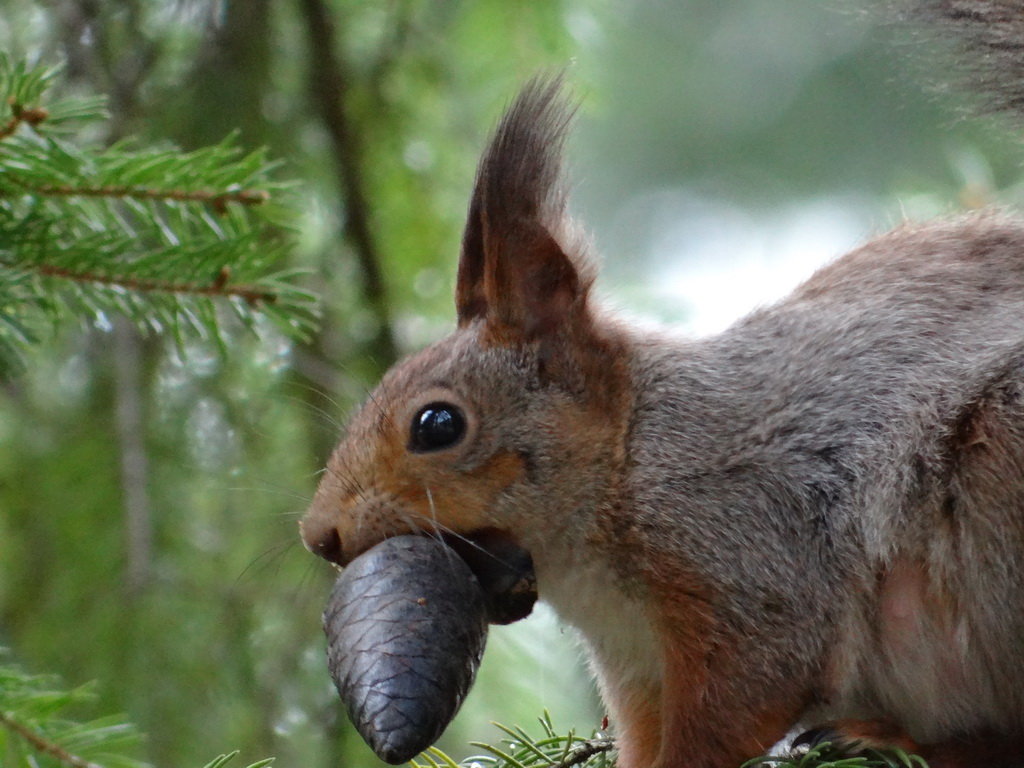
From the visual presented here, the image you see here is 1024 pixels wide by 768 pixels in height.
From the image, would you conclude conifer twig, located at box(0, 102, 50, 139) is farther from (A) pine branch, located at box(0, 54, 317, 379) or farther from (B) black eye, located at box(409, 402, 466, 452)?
(B) black eye, located at box(409, 402, 466, 452)

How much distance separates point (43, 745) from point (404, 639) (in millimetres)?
354

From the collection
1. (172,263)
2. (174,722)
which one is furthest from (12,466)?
(172,263)

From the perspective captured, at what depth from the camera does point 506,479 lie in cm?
154

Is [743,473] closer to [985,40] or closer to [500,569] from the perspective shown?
[500,569]

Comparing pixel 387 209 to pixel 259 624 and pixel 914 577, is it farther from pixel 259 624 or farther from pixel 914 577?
pixel 914 577

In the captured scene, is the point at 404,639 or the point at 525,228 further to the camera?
the point at 525,228

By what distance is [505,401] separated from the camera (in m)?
1.60

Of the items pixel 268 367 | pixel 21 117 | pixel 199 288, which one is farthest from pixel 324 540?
pixel 268 367

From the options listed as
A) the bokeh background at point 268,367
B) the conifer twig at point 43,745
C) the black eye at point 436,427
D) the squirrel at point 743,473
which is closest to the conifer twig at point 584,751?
the squirrel at point 743,473

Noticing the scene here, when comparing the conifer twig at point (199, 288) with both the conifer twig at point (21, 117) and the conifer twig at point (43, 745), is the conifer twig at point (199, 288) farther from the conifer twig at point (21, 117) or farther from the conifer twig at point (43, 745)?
the conifer twig at point (43, 745)

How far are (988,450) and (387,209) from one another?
4.77ft

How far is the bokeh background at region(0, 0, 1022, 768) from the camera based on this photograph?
75.6 inches

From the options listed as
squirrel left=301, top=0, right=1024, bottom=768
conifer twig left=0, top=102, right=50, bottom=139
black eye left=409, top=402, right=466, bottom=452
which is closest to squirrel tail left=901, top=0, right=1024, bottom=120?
squirrel left=301, top=0, right=1024, bottom=768

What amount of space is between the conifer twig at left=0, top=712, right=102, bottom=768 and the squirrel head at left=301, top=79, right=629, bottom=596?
369 millimetres
